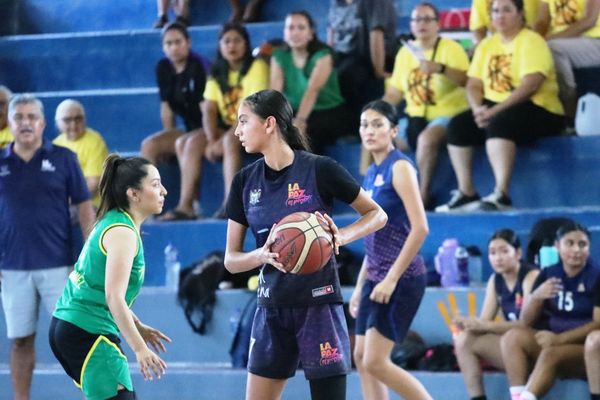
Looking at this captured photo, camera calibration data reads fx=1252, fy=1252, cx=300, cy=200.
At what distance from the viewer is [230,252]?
16.5ft

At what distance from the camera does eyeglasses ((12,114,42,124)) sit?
7629 millimetres

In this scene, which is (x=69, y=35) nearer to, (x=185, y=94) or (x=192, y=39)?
(x=192, y=39)

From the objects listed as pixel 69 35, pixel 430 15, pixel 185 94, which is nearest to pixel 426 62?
pixel 430 15

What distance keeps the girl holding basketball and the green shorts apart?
1.82 m

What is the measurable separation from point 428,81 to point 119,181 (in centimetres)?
452

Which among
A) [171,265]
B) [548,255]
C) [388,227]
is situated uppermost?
[388,227]

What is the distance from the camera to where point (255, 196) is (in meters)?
4.90

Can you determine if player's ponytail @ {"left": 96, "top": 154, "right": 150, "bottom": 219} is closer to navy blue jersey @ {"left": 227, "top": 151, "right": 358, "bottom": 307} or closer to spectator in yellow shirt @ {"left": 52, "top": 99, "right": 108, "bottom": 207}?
navy blue jersey @ {"left": 227, "top": 151, "right": 358, "bottom": 307}

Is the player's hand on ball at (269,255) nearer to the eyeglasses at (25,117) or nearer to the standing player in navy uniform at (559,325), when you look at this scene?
the standing player in navy uniform at (559,325)

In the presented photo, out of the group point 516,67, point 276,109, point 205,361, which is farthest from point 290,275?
point 516,67

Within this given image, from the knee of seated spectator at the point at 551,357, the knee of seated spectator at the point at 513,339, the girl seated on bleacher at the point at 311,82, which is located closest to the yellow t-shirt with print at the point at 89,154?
the girl seated on bleacher at the point at 311,82

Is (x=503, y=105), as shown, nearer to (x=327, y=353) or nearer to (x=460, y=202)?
(x=460, y=202)

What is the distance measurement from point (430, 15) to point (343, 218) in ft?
5.13

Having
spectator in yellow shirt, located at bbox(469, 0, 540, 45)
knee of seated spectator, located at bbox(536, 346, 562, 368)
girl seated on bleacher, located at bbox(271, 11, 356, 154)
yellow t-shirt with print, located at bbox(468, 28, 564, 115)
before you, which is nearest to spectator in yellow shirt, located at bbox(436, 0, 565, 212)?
yellow t-shirt with print, located at bbox(468, 28, 564, 115)
